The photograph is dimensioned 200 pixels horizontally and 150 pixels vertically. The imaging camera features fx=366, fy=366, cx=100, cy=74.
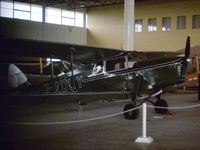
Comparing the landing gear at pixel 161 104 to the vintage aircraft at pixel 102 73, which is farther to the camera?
the landing gear at pixel 161 104

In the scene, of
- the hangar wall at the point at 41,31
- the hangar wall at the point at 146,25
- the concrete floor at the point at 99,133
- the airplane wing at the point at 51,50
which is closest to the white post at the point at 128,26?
the airplane wing at the point at 51,50

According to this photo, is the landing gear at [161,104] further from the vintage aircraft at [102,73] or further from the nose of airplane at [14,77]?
the nose of airplane at [14,77]

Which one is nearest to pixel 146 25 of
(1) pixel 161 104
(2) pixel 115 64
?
(1) pixel 161 104

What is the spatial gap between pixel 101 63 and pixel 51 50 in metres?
1.50

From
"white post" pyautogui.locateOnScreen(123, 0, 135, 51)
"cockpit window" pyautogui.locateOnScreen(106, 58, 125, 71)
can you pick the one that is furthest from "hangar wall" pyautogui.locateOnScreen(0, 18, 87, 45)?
"cockpit window" pyautogui.locateOnScreen(106, 58, 125, 71)

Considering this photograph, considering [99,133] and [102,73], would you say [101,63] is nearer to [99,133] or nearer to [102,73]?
[102,73]

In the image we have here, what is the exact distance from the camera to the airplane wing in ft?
30.5

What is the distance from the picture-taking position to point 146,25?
3155 cm

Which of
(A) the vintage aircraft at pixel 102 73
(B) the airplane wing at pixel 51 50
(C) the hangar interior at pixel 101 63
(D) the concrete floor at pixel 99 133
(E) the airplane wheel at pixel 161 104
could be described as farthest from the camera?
(E) the airplane wheel at pixel 161 104

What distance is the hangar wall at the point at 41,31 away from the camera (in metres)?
29.3

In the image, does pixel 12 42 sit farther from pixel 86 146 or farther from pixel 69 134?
pixel 86 146

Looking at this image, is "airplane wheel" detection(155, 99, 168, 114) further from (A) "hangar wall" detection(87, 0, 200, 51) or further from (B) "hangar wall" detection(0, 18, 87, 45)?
(B) "hangar wall" detection(0, 18, 87, 45)

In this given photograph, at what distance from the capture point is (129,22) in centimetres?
1703

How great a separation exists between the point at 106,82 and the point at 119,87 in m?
0.40
